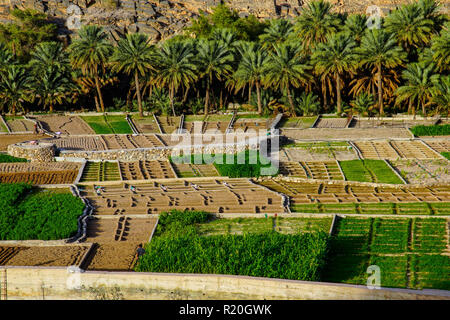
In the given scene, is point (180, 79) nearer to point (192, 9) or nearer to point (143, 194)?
point (143, 194)

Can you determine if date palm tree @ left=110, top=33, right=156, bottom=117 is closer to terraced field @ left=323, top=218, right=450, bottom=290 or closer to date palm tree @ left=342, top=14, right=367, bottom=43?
date palm tree @ left=342, top=14, right=367, bottom=43

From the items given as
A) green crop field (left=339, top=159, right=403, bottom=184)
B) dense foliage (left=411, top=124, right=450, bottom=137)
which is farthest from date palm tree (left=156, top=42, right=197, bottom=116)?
dense foliage (left=411, top=124, right=450, bottom=137)

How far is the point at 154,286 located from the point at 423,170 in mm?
24370

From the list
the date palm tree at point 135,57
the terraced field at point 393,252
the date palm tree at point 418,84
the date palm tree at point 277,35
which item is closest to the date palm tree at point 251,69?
the date palm tree at point 277,35

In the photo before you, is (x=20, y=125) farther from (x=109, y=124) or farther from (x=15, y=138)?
(x=109, y=124)

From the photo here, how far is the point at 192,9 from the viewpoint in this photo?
3836 inches

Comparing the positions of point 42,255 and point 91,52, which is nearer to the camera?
point 42,255

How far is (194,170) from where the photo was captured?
151 ft

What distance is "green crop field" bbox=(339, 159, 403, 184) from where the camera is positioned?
140ft

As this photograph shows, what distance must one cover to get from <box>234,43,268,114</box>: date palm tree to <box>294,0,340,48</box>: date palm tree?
19.9 feet

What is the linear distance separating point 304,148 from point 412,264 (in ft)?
69.9

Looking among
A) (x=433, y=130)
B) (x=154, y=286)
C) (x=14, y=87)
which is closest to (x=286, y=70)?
(x=433, y=130)

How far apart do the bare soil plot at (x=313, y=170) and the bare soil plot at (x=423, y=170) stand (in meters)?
4.41

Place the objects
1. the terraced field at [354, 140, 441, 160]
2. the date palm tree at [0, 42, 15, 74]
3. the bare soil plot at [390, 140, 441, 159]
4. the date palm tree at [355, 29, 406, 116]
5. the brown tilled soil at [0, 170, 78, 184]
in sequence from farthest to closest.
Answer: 1. the date palm tree at [0, 42, 15, 74]
2. the date palm tree at [355, 29, 406, 116]
3. the terraced field at [354, 140, 441, 160]
4. the bare soil plot at [390, 140, 441, 159]
5. the brown tilled soil at [0, 170, 78, 184]
